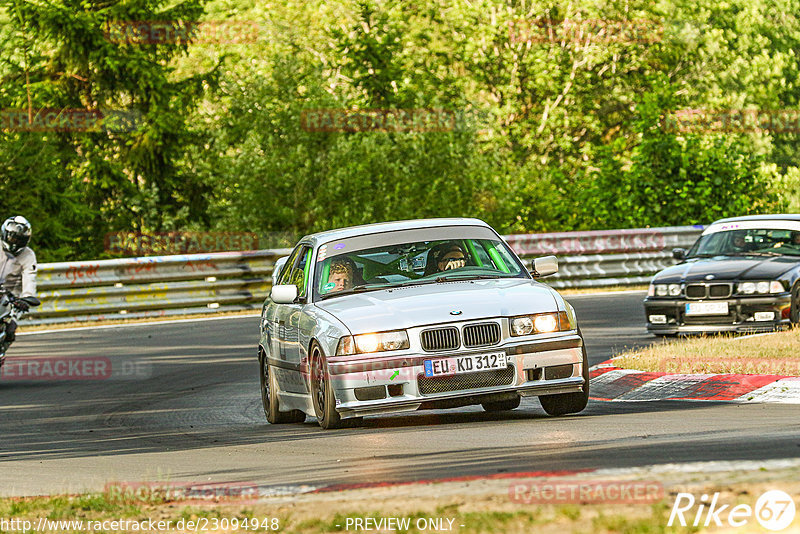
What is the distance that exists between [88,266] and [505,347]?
49.0 feet

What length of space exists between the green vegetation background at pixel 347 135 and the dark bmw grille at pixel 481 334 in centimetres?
2213

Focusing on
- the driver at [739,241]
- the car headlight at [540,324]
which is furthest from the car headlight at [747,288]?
the car headlight at [540,324]

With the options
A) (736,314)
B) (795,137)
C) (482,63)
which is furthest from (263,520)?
(795,137)

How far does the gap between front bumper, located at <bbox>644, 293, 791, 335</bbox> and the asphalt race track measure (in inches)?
43.1

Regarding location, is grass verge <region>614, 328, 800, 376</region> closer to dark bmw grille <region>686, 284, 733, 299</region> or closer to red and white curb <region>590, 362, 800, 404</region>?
red and white curb <region>590, 362, 800, 404</region>

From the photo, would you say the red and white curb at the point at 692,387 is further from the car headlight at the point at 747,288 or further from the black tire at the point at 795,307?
the black tire at the point at 795,307

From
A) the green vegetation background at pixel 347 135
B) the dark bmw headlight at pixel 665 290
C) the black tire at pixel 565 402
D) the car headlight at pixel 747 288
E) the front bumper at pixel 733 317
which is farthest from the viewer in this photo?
the green vegetation background at pixel 347 135

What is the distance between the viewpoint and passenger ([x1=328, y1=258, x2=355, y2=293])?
426 inches

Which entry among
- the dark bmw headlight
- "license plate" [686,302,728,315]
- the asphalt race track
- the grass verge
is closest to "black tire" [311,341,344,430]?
the asphalt race track

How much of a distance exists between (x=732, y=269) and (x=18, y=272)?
7.93 m

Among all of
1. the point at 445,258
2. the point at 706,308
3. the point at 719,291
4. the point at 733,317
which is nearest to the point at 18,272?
the point at 445,258

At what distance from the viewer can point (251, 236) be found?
3338 centimetres

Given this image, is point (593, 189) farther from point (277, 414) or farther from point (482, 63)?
point (277, 414)

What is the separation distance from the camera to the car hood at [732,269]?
15.9m
